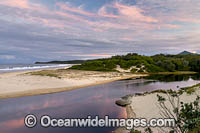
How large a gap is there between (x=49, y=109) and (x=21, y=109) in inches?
91.5

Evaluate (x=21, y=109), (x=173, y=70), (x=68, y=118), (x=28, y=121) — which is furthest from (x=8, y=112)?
(x=173, y=70)

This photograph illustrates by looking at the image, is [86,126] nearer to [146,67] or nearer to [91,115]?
[91,115]

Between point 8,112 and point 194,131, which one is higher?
point 194,131

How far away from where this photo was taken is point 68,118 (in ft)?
33.6

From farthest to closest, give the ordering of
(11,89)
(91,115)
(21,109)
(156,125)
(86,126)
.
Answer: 1. (11,89)
2. (21,109)
3. (91,115)
4. (86,126)
5. (156,125)

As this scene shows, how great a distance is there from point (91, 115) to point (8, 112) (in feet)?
22.0

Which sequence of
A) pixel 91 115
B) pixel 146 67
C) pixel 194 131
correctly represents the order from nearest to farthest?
pixel 194 131 → pixel 91 115 → pixel 146 67

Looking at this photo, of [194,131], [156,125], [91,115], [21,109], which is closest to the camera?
[194,131]

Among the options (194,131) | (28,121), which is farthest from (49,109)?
(194,131)

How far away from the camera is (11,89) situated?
18000mm

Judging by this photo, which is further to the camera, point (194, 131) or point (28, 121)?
point (28, 121)

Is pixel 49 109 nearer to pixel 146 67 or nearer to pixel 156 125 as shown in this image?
pixel 156 125

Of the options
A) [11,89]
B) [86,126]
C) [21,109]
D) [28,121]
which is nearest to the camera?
[86,126]

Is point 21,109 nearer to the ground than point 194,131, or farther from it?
nearer to the ground
